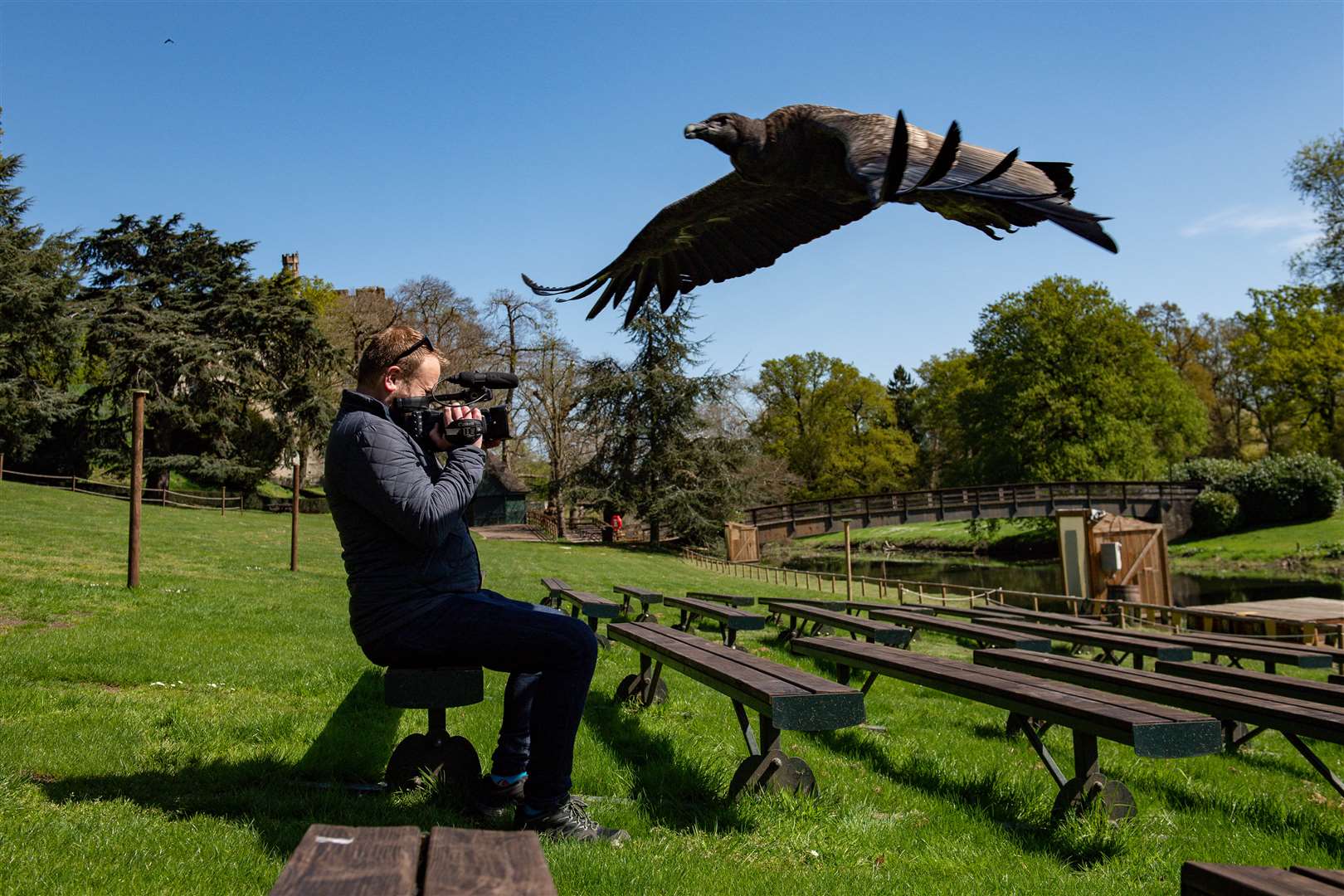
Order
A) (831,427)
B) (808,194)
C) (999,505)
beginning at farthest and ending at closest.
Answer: (831,427), (999,505), (808,194)

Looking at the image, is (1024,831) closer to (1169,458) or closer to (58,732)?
(58,732)

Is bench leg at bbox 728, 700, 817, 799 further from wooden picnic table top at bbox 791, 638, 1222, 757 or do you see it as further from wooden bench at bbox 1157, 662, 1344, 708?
wooden bench at bbox 1157, 662, 1344, 708

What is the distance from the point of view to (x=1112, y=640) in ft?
21.4

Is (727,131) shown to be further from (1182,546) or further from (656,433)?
(1182,546)

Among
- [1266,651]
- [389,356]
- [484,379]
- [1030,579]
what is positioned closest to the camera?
[389,356]

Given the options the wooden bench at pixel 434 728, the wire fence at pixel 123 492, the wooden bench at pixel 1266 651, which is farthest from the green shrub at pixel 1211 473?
the wooden bench at pixel 434 728

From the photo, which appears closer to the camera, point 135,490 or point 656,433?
point 135,490

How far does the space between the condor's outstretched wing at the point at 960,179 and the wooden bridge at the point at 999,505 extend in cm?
3635

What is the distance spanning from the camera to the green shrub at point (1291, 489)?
131ft

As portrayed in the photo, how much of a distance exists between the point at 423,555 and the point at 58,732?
202cm

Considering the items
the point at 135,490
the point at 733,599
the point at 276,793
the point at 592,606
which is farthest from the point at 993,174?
the point at 135,490

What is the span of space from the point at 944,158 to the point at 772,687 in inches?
83.2

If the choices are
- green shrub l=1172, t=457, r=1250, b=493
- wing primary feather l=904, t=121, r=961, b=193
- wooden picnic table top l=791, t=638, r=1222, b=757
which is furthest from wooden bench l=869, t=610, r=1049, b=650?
green shrub l=1172, t=457, r=1250, b=493

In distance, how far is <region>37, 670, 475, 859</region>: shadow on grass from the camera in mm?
3012
